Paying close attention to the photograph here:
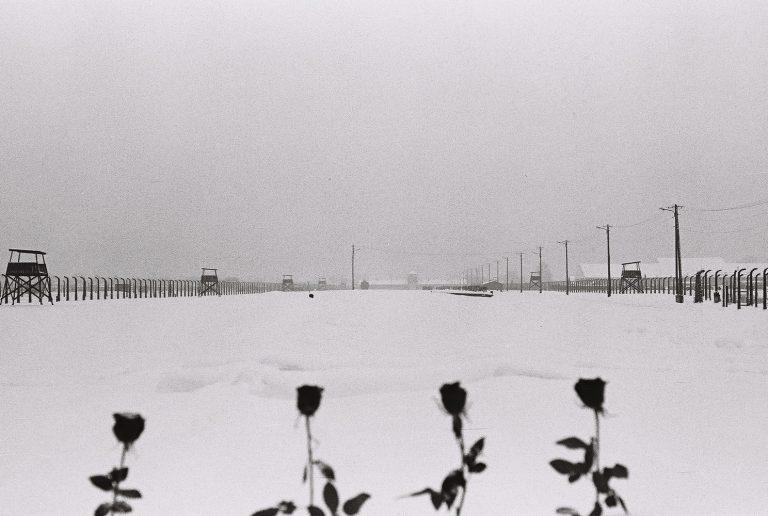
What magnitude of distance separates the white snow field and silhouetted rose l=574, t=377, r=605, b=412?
34 cm

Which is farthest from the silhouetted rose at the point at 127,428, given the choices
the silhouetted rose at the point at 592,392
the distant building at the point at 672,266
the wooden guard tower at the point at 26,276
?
the distant building at the point at 672,266

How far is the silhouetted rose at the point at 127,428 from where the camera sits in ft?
4.59

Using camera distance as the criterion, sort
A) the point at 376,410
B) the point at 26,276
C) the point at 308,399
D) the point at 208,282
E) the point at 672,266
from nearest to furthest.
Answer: the point at 308,399
the point at 376,410
the point at 26,276
the point at 208,282
the point at 672,266

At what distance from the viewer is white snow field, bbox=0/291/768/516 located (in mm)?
4672

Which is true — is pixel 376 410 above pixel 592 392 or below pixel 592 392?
below

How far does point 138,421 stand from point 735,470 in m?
5.28

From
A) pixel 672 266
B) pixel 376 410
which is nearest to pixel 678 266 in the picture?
pixel 376 410

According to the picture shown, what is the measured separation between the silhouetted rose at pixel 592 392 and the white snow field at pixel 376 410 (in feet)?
1.11

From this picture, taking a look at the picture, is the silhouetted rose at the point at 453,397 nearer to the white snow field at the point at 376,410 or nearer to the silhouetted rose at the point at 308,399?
the silhouetted rose at the point at 308,399

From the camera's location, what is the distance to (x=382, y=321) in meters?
14.0

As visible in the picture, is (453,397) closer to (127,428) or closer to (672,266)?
(127,428)

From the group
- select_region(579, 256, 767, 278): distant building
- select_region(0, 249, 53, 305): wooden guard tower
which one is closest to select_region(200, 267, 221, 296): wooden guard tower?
select_region(0, 249, 53, 305): wooden guard tower

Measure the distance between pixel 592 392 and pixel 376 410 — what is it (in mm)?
5570

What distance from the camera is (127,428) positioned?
1406 mm
